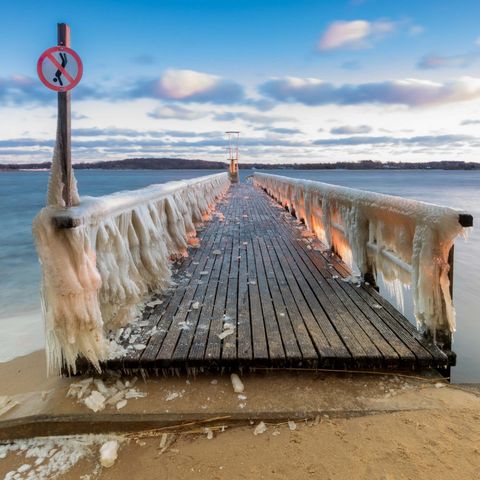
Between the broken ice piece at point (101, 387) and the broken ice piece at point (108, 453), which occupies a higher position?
the broken ice piece at point (101, 387)

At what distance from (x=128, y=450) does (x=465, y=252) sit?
12391 millimetres

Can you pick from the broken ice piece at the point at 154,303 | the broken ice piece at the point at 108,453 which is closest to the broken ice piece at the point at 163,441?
Answer: the broken ice piece at the point at 108,453

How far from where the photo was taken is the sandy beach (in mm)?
2088

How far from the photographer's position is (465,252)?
1198 centimetres

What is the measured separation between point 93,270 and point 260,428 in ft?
5.17

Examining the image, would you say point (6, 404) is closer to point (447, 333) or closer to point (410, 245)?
point (447, 333)

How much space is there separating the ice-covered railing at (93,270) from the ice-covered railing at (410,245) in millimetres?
2416

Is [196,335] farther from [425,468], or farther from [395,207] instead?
[395,207]

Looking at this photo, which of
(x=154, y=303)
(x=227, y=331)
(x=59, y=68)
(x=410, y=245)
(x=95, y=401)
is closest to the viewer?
(x=95, y=401)

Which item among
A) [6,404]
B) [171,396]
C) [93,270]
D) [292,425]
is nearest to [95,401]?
[171,396]

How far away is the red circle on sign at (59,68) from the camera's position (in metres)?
2.70

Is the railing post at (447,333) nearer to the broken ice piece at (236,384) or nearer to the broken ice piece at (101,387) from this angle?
the broken ice piece at (236,384)

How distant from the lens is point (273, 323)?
3.47 metres

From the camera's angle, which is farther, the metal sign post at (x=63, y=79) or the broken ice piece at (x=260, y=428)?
the metal sign post at (x=63, y=79)
